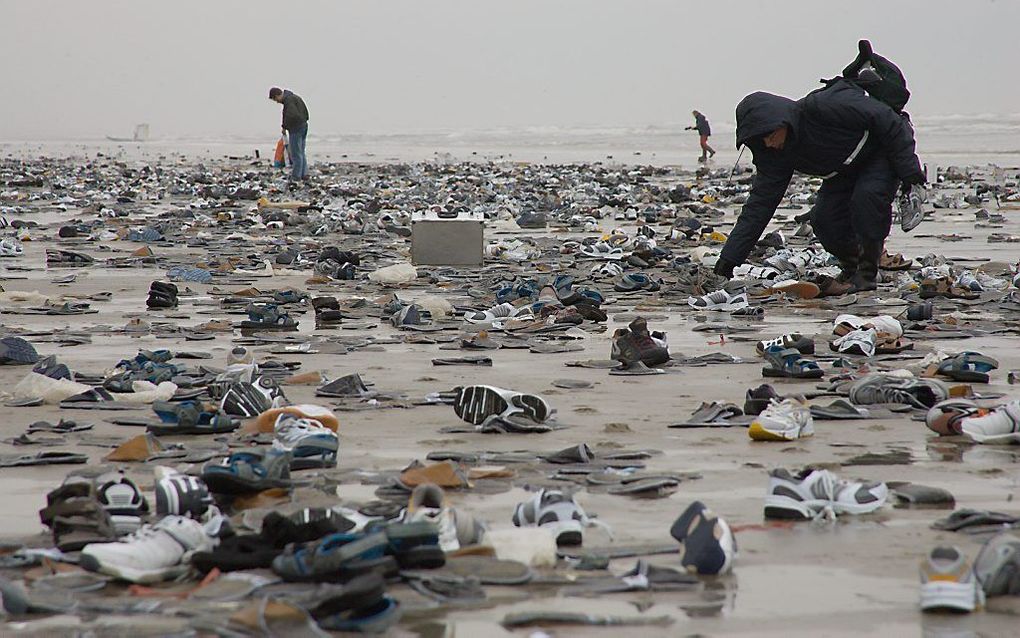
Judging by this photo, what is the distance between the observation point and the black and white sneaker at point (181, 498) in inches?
149

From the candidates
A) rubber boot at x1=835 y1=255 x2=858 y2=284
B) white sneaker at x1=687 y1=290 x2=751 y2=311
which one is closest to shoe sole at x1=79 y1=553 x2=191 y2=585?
white sneaker at x1=687 y1=290 x2=751 y2=311

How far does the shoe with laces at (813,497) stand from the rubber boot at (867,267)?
6149 mm

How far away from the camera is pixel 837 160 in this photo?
9.66 meters

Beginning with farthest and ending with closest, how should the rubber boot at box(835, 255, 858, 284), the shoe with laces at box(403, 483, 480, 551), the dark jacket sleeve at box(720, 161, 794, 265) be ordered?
the rubber boot at box(835, 255, 858, 284) → the dark jacket sleeve at box(720, 161, 794, 265) → the shoe with laces at box(403, 483, 480, 551)

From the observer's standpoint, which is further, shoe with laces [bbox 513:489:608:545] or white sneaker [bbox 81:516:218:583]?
shoe with laces [bbox 513:489:608:545]

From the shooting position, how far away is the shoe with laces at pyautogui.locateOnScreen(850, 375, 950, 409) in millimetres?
5523

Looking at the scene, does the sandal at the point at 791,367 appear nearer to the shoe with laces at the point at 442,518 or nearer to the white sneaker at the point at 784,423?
the white sneaker at the point at 784,423

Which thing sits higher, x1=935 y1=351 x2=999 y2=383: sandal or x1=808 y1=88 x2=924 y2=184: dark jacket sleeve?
x1=808 y1=88 x2=924 y2=184: dark jacket sleeve

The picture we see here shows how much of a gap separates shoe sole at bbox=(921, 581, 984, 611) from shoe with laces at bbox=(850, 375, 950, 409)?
2556mm

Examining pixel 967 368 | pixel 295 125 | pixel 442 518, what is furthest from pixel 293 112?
pixel 442 518

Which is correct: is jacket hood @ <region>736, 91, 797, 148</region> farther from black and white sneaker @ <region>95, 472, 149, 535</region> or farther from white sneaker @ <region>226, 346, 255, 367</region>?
black and white sneaker @ <region>95, 472, 149, 535</region>

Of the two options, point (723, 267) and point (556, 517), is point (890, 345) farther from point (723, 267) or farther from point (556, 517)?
point (556, 517)

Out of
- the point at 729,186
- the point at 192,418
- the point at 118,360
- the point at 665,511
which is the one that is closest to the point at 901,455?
the point at 665,511

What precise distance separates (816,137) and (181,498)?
674 centimetres
